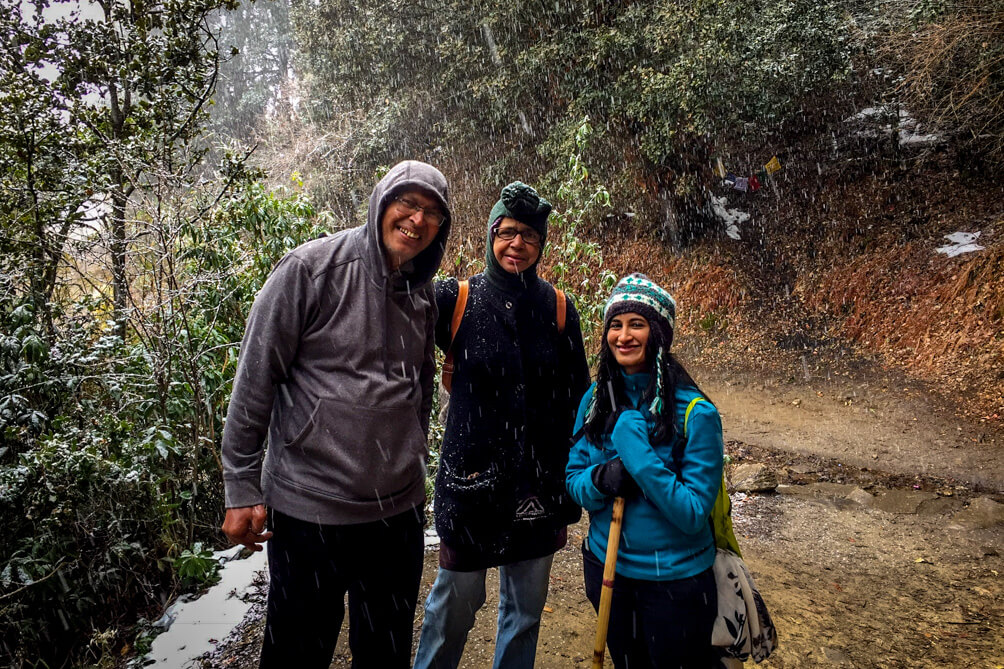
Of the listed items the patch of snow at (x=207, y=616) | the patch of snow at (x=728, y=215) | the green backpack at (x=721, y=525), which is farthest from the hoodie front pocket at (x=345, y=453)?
the patch of snow at (x=728, y=215)

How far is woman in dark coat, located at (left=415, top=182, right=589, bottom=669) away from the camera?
2.15 m

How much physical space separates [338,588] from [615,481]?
2.97ft

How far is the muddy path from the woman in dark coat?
1.10 m

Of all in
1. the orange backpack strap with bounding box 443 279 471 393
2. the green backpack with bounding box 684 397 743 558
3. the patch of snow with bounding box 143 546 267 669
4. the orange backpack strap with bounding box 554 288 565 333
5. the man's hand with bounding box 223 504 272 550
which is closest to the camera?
the man's hand with bounding box 223 504 272 550

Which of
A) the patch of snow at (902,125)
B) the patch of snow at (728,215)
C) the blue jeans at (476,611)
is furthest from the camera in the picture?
the patch of snow at (728,215)

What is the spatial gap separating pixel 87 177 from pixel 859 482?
722 cm

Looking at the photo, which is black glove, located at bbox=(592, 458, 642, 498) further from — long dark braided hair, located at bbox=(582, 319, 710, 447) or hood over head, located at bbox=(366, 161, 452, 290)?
hood over head, located at bbox=(366, 161, 452, 290)

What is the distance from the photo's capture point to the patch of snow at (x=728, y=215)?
1246 centimetres

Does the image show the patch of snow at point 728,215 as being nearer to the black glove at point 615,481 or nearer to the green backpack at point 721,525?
the green backpack at point 721,525

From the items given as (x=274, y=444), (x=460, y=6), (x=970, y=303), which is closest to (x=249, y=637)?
(x=274, y=444)

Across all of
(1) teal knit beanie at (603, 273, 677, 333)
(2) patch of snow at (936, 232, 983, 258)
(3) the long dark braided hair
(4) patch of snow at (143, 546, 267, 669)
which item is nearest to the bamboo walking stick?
(3) the long dark braided hair

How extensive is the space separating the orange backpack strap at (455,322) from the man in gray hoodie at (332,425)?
301 mm

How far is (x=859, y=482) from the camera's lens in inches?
245

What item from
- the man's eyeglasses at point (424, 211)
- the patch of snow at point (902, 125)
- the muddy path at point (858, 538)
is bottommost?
the muddy path at point (858, 538)
